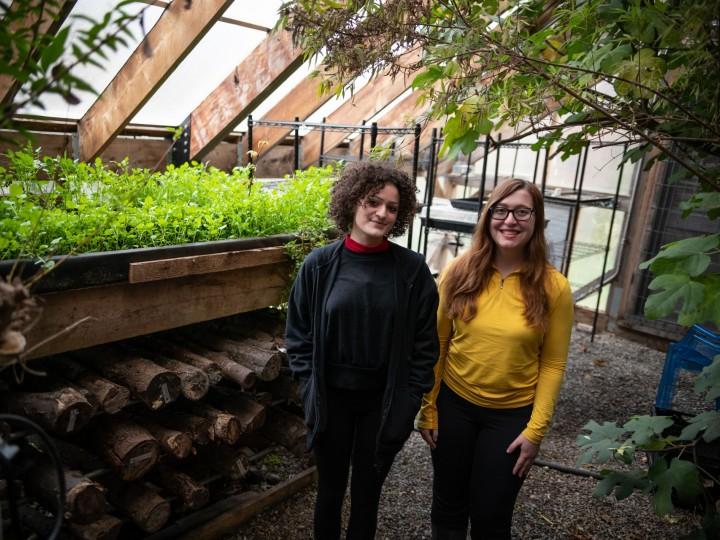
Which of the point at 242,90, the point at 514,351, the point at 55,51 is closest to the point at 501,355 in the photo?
the point at 514,351

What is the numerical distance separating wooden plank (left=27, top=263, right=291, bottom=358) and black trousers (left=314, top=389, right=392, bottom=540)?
70 centimetres

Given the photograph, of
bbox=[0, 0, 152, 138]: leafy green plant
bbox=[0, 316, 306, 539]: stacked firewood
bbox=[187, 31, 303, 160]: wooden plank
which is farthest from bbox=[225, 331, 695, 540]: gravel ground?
bbox=[187, 31, 303, 160]: wooden plank

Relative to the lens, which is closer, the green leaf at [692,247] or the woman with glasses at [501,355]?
the green leaf at [692,247]

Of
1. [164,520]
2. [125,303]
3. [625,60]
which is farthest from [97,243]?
[625,60]

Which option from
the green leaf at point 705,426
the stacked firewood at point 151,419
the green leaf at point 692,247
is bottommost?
the stacked firewood at point 151,419

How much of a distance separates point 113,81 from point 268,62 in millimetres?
1047

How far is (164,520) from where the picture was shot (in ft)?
6.64

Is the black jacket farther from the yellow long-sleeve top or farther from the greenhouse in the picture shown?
the yellow long-sleeve top

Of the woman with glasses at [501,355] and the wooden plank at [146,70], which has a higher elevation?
the wooden plank at [146,70]

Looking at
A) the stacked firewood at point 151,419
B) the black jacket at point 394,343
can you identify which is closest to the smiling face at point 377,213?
the black jacket at point 394,343

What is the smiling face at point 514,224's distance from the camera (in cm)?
171

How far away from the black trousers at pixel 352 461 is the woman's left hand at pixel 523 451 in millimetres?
425

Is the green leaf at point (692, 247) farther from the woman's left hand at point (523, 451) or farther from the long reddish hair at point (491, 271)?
the woman's left hand at point (523, 451)

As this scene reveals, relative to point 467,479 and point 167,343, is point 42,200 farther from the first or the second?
point 467,479
